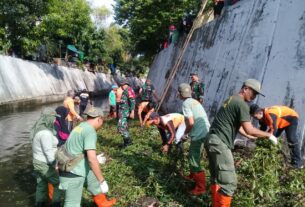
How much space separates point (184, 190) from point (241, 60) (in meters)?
4.72

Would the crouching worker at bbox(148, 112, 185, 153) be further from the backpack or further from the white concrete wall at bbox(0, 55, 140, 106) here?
the white concrete wall at bbox(0, 55, 140, 106)

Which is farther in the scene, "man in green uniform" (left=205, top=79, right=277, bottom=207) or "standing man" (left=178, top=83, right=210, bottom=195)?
"standing man" (left=178, top=83, right=210, bottom=195)

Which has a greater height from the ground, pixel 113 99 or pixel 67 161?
pixel 113 99

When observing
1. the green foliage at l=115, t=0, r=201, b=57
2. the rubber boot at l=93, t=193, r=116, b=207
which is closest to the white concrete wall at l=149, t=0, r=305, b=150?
the rubber boot at l=93, t=193, r=116, b=207

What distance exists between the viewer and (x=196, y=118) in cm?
674

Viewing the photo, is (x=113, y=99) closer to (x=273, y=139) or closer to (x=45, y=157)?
(x=45, y=157)

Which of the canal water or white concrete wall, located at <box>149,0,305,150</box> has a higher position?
white concrete wall, located at <box>149,0,305,150</box>

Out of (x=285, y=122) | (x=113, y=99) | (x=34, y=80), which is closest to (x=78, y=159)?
(x=285, y=122)

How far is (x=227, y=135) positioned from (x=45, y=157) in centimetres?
317

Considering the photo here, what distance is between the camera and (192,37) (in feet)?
53.9

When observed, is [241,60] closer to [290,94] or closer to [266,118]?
[290,94]

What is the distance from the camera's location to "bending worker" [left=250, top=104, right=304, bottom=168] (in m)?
7.07

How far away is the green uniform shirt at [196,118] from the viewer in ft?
22.0

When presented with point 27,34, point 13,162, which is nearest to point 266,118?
point 13,162
